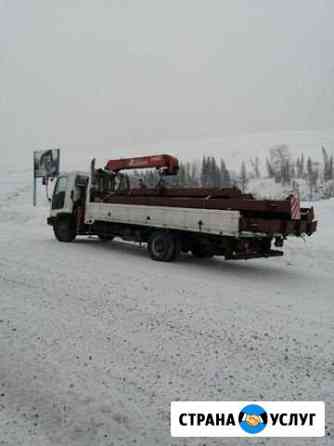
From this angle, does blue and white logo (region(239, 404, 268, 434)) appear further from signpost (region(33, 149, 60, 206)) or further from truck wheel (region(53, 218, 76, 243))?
signpost (region(33, 149, 60, 206))

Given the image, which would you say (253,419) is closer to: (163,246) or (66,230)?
(163,246)

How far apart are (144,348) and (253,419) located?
1.26 m

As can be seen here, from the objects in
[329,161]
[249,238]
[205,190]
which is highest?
[329,161]

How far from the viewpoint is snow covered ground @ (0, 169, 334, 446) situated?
222 cm

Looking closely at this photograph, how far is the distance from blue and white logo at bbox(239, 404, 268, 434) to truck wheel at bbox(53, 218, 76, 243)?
897 cm

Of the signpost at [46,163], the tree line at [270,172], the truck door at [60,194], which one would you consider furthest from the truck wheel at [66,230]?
the tree line at [270,172]

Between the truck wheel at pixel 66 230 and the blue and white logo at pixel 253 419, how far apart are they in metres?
8.97

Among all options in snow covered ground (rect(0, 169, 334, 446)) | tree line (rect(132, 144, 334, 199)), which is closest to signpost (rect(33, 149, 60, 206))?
tree line (rect(132, 144, 334, 199))

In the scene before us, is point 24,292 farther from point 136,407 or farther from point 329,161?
point 329,161

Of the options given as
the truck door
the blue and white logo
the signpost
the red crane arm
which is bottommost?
→ the blue and white logo

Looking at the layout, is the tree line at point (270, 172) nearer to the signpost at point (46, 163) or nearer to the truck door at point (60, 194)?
the signpost at point (46, 163)

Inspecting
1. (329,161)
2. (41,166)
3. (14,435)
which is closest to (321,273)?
(14,435)

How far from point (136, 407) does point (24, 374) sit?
1067mm

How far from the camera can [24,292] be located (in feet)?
15.9
